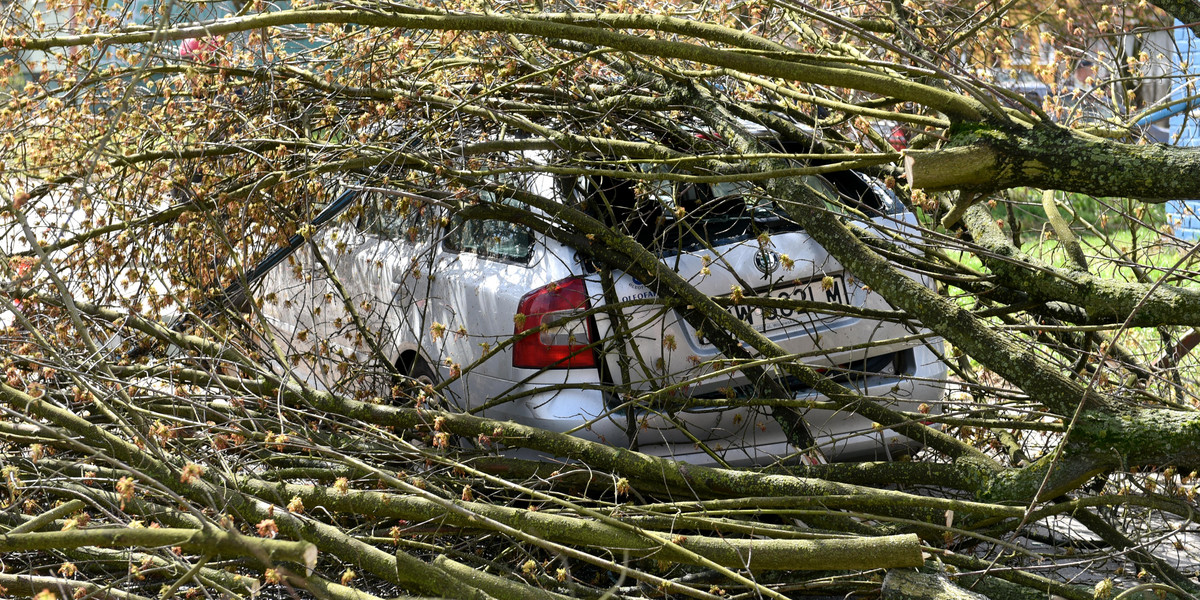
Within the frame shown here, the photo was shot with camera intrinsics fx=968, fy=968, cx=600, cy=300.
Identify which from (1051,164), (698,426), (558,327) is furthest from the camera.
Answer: (698,426)

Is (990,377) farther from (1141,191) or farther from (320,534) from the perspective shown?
(320,534)

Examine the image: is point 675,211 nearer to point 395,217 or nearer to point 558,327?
point 558,327

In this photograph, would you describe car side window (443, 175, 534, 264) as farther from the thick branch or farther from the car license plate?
the thick branch

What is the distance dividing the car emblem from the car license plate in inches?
3.5

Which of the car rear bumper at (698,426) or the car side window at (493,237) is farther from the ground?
the car side window at (493,237)

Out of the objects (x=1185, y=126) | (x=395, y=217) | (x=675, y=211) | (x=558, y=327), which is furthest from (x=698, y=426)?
(x=1185, y=126)

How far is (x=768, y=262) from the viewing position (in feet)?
13.5

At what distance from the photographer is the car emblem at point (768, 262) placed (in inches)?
162

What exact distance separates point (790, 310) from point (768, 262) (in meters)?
0.22

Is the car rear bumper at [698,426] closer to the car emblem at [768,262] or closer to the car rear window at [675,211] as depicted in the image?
the car emblem at [768,262]

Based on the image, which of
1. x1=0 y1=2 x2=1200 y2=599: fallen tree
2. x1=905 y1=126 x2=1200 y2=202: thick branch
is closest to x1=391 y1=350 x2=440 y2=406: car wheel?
x1=0 y1=2 x2=1200 y2=599: fallen tree

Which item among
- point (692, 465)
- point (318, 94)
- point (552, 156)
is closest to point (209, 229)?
point (318, 94)

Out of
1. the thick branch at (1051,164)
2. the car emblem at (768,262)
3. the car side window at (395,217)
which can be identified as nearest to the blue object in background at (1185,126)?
the thick branch at (1051,164)

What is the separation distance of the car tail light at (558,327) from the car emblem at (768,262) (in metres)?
0.76
